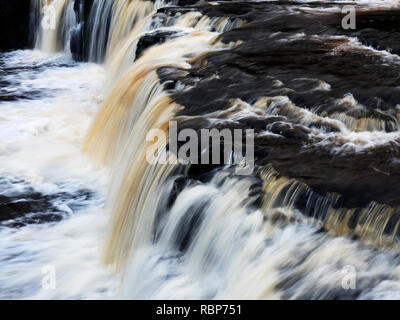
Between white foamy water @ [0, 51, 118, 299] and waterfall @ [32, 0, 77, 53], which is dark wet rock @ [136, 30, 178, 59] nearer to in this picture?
white foamy water @ [0, 51, 118, 299]

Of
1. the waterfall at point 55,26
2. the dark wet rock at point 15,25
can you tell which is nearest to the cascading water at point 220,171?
the waterfall at point 55,26

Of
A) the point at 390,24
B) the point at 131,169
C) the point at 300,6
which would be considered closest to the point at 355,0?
the point at 300,6

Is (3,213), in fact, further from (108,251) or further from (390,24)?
(390,24)

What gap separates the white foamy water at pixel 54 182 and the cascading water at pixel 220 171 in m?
0.02

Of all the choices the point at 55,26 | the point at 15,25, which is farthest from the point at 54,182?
the point at 15,25

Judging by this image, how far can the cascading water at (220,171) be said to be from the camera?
446 centimetres

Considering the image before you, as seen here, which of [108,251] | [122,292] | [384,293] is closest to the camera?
[384,293]

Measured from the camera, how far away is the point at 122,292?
5.23m

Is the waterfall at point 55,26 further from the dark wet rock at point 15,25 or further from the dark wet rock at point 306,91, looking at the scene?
the dark wet rock at point 306,91

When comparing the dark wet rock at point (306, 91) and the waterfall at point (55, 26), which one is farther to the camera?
the waterfall at point (55, 26)

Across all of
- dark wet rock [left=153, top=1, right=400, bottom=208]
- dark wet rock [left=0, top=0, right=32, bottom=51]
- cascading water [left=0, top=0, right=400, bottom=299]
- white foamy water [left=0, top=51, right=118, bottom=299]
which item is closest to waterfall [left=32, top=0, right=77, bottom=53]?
dark wet rock [left=0, top=0, right=32, bottom=51]

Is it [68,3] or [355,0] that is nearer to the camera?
[355,0]

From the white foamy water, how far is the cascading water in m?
0.02
